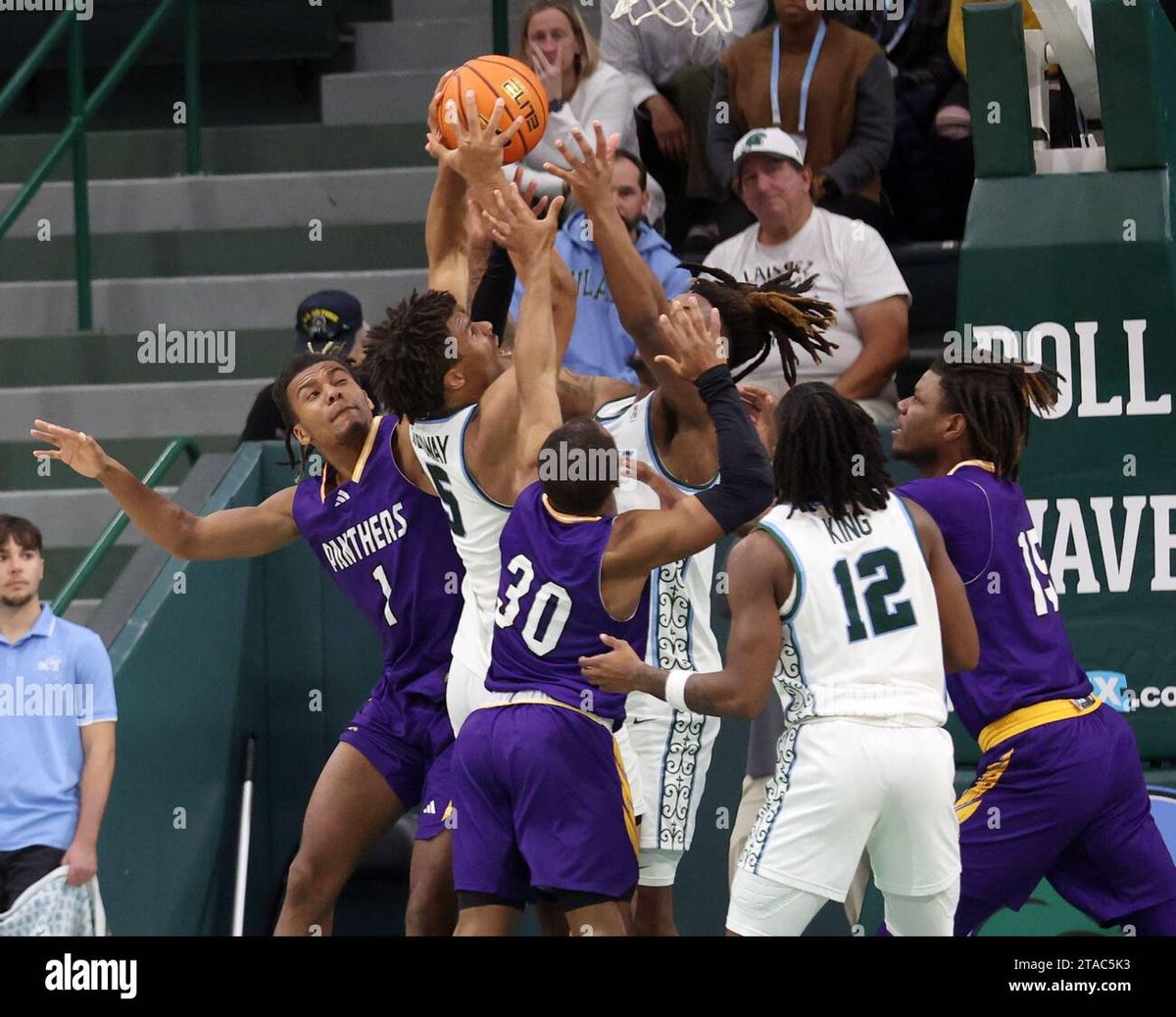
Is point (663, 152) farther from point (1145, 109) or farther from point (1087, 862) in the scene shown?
point (1087, 862)

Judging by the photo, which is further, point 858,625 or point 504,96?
point 504,96

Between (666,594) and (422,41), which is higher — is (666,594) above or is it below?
below

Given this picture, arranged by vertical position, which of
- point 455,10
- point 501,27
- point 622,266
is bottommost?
point 622,266

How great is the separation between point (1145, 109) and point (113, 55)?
6.39m

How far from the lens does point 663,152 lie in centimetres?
863

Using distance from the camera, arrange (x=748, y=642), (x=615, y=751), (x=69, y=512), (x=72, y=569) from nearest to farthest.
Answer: (x=748, y=642) < (x=615, y=751) < (x=72, y=569) < (x=69, y=512)

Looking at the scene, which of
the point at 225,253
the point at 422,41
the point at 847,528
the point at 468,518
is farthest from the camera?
the point at 422,41

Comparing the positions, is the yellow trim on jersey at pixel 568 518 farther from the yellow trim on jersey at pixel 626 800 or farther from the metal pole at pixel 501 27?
the metal pole at pixel 501 27

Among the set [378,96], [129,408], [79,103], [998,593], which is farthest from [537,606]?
[378,96]

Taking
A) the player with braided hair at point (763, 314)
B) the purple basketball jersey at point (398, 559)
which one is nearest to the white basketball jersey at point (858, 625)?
the player with braided hair at point (763, 314)

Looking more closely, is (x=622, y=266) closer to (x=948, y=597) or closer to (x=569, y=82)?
(x=948, y=597)

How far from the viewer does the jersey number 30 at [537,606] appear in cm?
516

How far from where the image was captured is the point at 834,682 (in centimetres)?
499

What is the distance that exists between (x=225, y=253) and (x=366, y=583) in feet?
12.6
